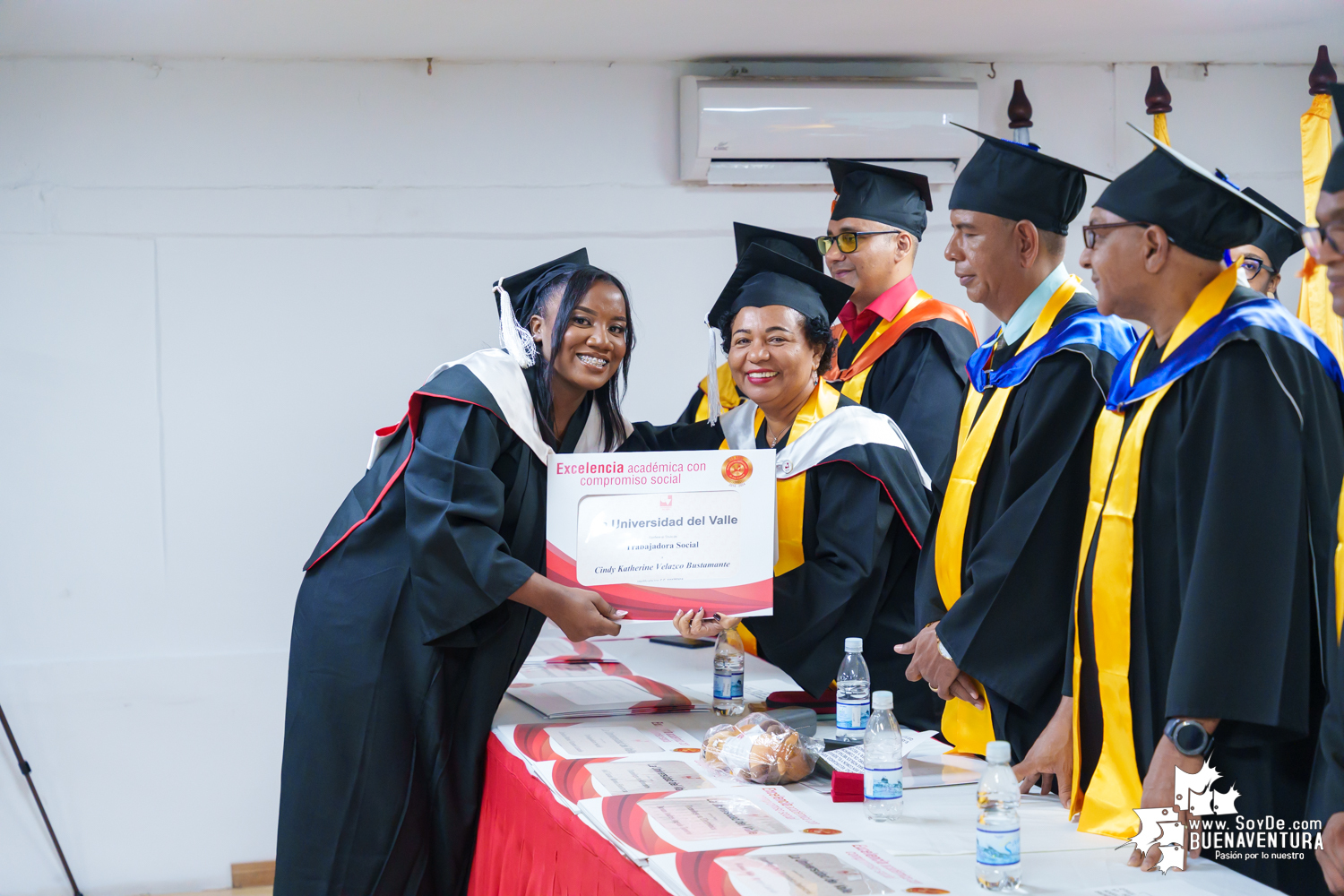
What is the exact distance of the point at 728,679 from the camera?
2.72m

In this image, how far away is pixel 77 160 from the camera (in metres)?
4.48

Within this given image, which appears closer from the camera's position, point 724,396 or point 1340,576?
point 1340,576

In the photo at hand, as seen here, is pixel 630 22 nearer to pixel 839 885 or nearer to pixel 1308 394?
pixel 1308 394

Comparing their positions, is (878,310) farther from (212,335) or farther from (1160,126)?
(212,335)

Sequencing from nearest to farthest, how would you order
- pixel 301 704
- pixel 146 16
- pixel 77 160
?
pixel 301 704 < pixel 146 16 < pixel 77 160

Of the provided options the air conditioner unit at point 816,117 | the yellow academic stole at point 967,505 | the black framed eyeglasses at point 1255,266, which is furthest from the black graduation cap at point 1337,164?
the air conditioner unit at point 816,117

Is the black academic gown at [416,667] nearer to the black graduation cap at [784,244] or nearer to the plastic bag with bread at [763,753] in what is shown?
the plastic bag with bread at [763,753]

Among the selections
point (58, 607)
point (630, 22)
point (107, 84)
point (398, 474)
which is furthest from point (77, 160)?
point (398, 474)

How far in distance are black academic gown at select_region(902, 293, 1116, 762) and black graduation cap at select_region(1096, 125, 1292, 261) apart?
1.10 feet

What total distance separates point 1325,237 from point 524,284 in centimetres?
196

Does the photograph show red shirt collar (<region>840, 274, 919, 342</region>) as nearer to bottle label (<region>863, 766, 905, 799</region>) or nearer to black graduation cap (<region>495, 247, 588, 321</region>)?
black graduation cap (<region>495, 247, 588, 321</region>)

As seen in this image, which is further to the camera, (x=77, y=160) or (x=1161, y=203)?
(x=77, y=160)

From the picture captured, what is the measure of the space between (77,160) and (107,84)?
315 mm

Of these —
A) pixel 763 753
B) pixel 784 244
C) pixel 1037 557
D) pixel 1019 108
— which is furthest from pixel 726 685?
pixel 1019 108
